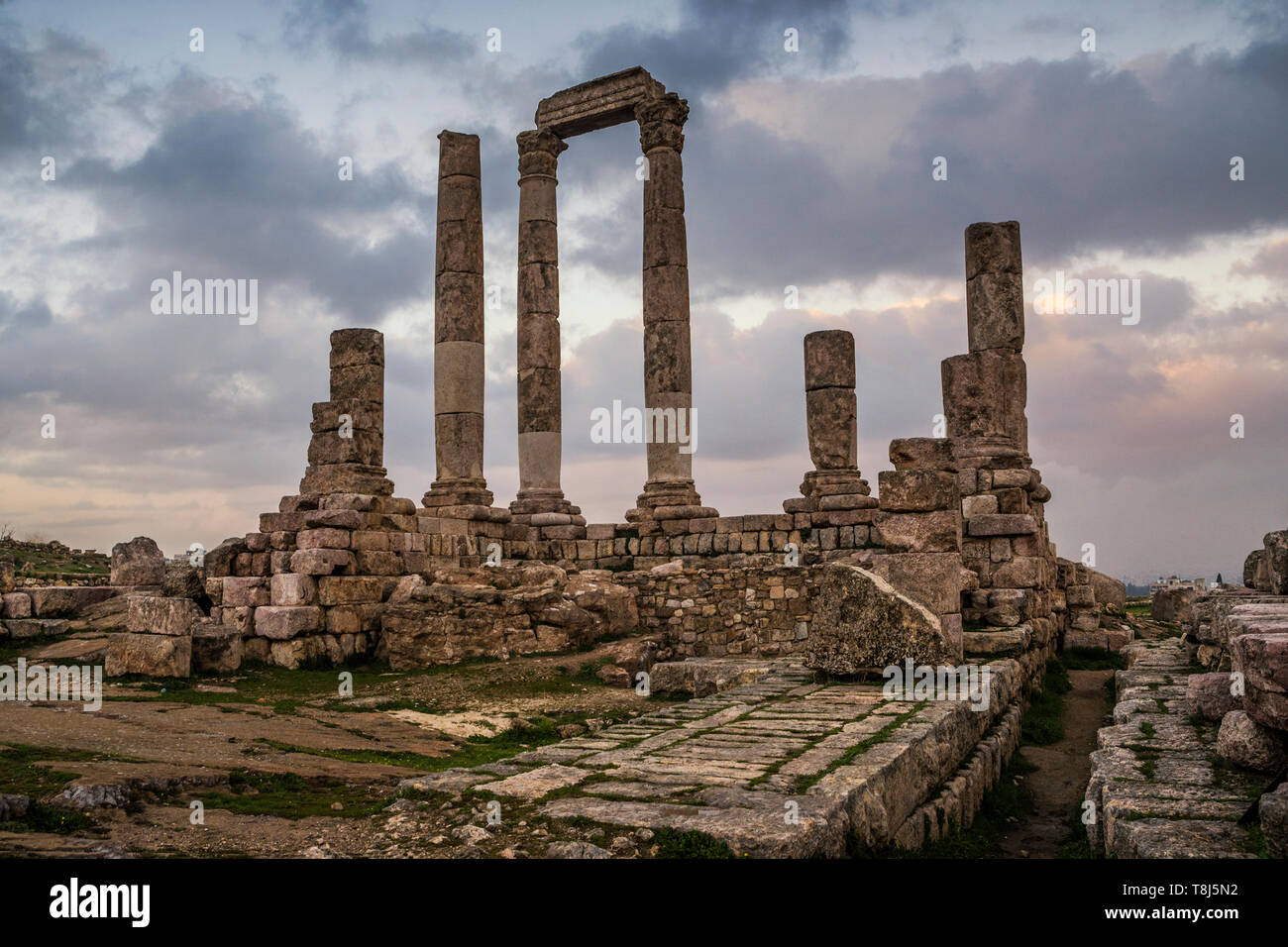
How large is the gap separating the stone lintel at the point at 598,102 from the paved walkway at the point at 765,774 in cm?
1602

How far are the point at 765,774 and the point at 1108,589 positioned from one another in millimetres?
18190

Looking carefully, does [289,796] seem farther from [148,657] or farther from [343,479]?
[343,479]

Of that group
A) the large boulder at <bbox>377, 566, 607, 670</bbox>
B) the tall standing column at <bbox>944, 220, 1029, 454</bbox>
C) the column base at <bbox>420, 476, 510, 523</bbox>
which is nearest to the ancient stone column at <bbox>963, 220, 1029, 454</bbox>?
the tall standing column at <bbox>944, 220, 1029, 454</bbox>

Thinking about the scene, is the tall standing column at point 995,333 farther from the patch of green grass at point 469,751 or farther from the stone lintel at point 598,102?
the patch of green grass at point 469,751

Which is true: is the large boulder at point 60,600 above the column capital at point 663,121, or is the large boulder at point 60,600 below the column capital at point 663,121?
below

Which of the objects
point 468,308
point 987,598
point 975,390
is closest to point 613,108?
point 468,308

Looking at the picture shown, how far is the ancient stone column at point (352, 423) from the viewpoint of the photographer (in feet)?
54.2

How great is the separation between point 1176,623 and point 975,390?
27.5 ft

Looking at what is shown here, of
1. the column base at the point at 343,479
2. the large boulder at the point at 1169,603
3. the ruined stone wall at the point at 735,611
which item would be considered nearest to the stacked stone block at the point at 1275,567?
the ruined stone wall at the point at 735,611

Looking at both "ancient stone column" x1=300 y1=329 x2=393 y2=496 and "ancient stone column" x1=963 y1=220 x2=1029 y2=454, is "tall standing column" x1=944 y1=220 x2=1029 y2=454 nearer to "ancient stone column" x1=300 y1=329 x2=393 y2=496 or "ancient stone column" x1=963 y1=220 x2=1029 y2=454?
"ancient stone column" x1=963 y1=220 x2=1029 y2=454

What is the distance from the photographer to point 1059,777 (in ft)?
29.9
